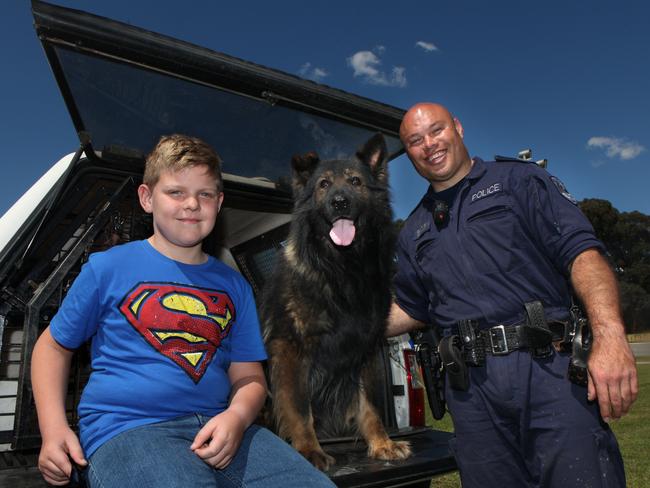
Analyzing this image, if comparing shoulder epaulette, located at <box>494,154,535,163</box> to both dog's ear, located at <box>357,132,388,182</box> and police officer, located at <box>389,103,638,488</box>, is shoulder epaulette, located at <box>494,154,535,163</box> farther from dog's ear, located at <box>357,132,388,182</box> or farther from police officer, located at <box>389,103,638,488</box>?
dog's ear, located at <box>357,132,388,182</box>

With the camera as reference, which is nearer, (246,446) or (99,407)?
(99,407)

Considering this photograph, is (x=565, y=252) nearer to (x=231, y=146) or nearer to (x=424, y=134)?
(x=424, y=134)

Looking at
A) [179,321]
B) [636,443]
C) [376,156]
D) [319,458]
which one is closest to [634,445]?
[636,443]

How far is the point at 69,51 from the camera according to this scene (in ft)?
7.45

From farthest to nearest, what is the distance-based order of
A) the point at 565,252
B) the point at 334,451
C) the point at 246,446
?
the point at 334,451 → the point at 565,252 → the point at 246,446

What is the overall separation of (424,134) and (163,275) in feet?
6.09

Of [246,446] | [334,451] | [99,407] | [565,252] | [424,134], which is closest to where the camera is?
[99,407]

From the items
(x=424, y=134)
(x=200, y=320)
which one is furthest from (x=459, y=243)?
(x=200, y=320)

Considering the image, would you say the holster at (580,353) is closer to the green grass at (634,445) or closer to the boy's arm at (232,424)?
the boy's arm at (232,424)

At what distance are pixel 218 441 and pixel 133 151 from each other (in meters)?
2.11

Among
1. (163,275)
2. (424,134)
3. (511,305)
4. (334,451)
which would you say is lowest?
(334,451)

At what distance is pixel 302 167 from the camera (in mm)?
3930

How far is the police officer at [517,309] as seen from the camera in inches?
96.0

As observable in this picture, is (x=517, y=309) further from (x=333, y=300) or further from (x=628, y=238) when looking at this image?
(x=628, y=238)
